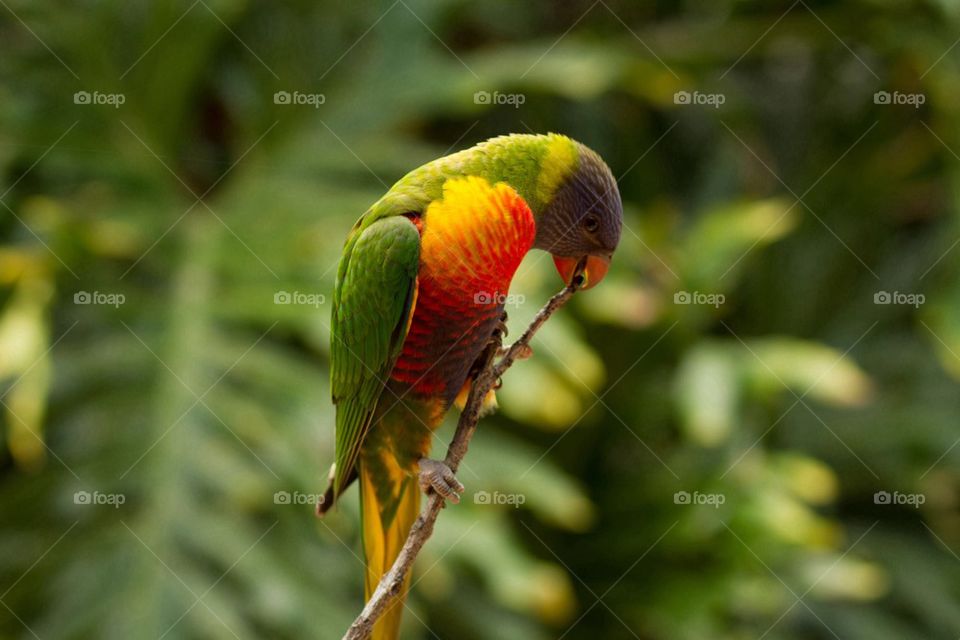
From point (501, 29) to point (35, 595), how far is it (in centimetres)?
200

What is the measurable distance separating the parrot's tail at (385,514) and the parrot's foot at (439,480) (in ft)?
0.17

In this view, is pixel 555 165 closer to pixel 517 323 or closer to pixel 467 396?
pixel 467 396

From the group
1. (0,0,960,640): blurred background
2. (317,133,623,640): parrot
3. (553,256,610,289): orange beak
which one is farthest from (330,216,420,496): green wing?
(0,0,960,640): blurred background

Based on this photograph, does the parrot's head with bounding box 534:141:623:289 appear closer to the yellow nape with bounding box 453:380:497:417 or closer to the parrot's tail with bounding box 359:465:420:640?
the yellow nape with bounding box 453:380:497:417

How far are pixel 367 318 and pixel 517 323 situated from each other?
3.13 ft

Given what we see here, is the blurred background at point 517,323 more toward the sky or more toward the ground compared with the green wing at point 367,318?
more toward the ground

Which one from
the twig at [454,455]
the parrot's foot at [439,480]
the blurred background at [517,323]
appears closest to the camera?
the twig at [454,455]

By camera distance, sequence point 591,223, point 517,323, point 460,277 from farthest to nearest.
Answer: point 517,323 < point 460,277 < point 591,223

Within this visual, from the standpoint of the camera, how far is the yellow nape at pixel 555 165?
61 centimetres

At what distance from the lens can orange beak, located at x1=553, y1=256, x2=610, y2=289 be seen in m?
0.62

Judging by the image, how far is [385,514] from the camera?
0.81 metres

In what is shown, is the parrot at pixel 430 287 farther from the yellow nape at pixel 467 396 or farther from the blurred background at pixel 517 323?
the blurred background at pixel 517 323

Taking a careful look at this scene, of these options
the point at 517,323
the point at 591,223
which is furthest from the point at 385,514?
the point at 517,323

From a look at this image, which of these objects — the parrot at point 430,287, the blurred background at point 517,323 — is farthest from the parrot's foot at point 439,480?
the blurred background at point 517,323
